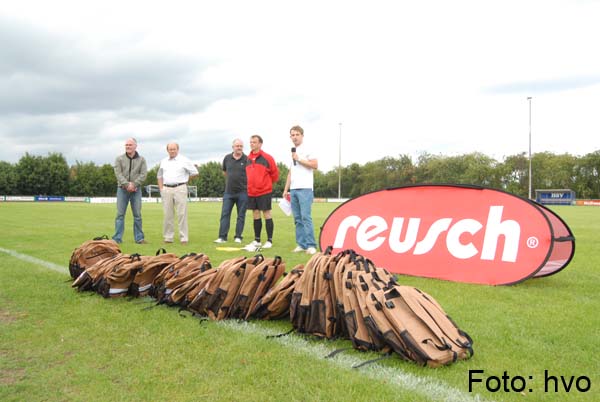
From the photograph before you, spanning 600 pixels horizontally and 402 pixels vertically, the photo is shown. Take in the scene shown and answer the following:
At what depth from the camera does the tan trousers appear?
9797 millimetres

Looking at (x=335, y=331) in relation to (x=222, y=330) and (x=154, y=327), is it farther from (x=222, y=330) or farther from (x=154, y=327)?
(x=154, y=327)

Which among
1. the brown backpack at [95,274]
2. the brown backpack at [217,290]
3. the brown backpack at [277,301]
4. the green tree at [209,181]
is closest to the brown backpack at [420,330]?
the brown backpack at [277,301]

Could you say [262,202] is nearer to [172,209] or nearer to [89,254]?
[172,209]

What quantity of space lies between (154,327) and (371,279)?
184cm

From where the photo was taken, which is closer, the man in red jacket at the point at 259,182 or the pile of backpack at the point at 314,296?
the pile of backpack at the point at 314,296

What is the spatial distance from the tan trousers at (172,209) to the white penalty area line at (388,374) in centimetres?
657

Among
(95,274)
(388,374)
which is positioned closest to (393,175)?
(95,274)

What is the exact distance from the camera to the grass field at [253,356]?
252cm

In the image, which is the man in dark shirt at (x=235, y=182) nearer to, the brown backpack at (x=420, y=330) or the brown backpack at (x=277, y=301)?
the brown backpack at (x=277, y=301)

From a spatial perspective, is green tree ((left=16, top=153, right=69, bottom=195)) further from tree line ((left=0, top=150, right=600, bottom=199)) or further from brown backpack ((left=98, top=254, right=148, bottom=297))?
brown backpack ((left=98, top=254, right=148, bottom=297))

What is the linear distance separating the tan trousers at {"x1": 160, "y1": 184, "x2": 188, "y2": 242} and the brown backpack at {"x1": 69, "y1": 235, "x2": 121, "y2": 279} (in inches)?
152

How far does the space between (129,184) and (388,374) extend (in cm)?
815

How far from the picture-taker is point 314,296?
350cm

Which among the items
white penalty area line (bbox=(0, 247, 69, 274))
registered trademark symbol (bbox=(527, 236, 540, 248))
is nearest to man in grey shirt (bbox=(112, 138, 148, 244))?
white penalty area line (bbox=(0, 247, 69, 274))
